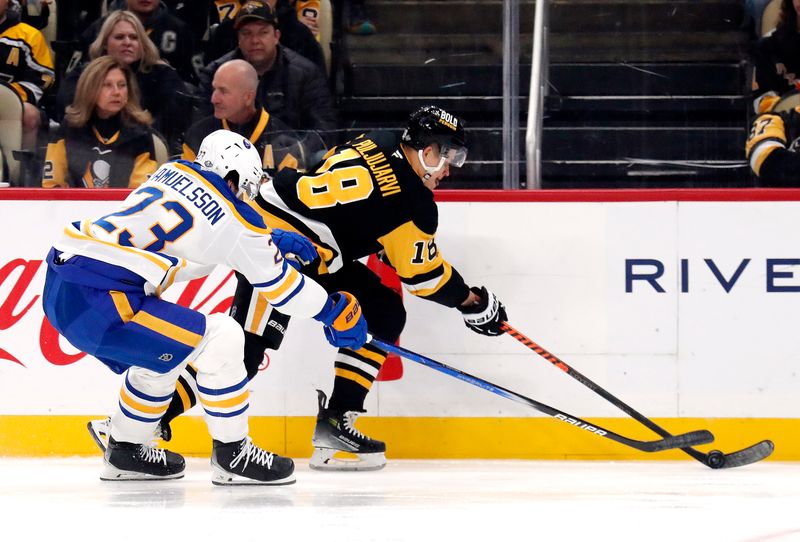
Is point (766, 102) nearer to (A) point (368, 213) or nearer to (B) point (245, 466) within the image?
(A) point (368, 213)

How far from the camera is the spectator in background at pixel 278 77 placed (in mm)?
4300

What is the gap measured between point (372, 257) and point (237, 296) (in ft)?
1.87

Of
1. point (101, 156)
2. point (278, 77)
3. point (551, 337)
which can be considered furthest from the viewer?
point (278, 77)

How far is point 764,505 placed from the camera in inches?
124

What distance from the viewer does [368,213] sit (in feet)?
12.4

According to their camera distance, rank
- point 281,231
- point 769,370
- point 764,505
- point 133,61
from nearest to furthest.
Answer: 1. point 764,505
2. point 281,231
3. point 769,370
4. point 133,61

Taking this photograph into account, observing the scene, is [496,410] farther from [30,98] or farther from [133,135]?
[30,98]

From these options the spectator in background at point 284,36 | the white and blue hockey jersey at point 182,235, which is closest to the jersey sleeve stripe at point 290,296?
the white and blue hockey jersey at point 182,235

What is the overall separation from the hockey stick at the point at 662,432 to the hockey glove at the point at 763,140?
3.15ft

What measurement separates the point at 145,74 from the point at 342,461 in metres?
1.60

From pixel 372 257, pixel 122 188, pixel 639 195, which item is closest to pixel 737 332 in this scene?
pixel 639 195

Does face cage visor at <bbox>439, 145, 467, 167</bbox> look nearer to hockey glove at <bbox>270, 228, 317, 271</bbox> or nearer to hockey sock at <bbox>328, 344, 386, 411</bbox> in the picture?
hockey glove at <bbox>270, 228, 317, 271</bbox>

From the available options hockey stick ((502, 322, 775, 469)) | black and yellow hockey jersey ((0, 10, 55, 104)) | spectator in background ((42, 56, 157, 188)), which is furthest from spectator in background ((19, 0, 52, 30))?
hockey stick ((502, 322, 775, 469))

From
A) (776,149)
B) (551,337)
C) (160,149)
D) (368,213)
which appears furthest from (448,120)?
(776,149)
